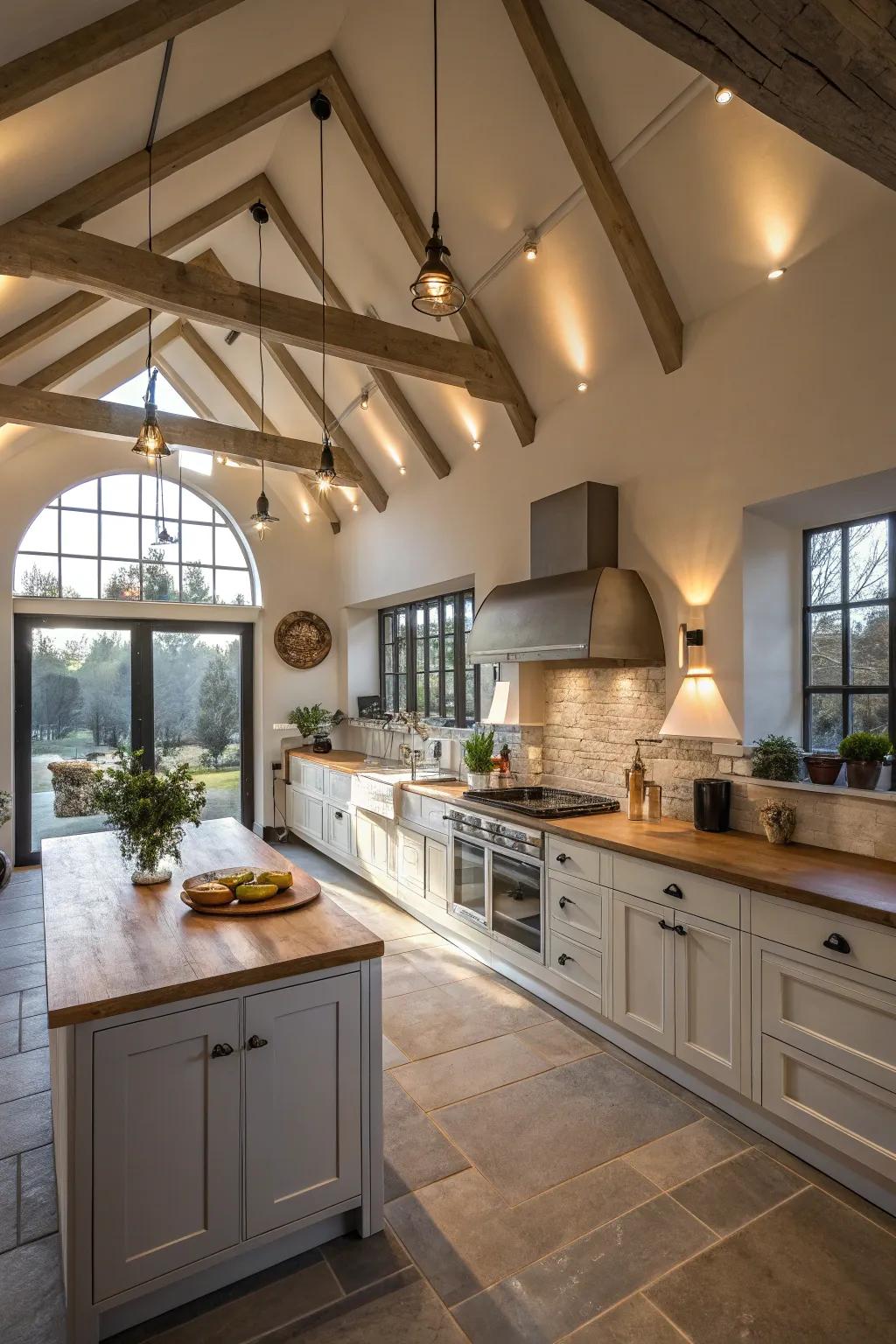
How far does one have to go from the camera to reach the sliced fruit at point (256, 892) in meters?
2.50

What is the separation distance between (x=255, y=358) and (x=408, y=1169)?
6.47 metres

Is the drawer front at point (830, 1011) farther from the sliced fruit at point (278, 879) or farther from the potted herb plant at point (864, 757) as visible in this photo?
the sliced fruit at point (278, 879)

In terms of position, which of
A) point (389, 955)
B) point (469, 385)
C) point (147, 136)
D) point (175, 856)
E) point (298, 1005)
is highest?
point (147, 136)

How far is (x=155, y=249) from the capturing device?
481cm

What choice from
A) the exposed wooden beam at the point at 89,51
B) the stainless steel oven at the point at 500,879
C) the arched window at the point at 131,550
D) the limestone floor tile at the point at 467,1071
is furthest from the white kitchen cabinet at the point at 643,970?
the arched window at the point at 131,550

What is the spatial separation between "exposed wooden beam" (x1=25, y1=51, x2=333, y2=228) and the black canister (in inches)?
167

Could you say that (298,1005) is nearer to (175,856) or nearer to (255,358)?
(175,856)

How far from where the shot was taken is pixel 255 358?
6.73 meters

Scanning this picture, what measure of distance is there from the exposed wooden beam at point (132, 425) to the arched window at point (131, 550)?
112 cm

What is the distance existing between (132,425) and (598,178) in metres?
3.94

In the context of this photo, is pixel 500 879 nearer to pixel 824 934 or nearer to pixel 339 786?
pixel 824 934

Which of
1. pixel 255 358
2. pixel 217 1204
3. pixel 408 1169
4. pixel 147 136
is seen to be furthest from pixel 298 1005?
pixel 255 358

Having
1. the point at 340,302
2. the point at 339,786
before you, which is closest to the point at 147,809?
the point at 339,786

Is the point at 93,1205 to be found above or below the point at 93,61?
below
